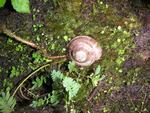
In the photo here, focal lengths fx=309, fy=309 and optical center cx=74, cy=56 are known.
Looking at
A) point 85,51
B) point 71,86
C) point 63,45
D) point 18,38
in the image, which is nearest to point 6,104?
point 71,86

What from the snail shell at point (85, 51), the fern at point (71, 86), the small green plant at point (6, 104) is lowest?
the small green plant at point (6, 104)

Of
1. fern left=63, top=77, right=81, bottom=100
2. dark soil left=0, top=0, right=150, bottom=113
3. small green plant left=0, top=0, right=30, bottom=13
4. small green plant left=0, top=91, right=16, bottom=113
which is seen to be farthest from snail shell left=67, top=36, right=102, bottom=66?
small green plant left=0, top=91, right=16, bottom=113

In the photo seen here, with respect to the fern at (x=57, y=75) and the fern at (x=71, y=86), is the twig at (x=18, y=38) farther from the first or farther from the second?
the fern at (x=71, y=86)

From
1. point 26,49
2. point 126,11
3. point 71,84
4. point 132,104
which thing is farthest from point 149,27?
point 26,49

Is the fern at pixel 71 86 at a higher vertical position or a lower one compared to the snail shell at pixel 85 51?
lower

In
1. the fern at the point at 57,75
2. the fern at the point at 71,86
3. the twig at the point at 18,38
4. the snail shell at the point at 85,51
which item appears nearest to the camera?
the fern at the point at 71,86

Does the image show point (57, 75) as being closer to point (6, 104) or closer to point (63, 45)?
point (63, 45)

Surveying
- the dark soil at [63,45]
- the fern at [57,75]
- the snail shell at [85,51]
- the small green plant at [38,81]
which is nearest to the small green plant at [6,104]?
the dark soil at [63,45]

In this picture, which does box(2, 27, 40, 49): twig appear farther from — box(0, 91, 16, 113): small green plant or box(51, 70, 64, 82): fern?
box(0, 91, 16, 113): small green plant

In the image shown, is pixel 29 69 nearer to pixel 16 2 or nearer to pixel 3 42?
pixel 3 42
